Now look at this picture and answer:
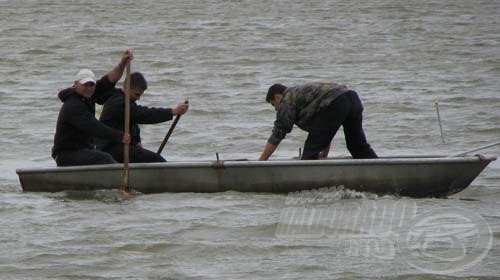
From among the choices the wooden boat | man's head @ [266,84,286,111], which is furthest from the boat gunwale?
man's head @ [266,84,286,111]

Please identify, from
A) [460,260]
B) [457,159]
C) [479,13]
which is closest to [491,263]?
[460,260]

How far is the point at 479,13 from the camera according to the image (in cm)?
3738

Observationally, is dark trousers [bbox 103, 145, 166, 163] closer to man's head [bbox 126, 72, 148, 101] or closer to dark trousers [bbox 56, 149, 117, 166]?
dark trousers [bbox 56, 149, 117, 166]

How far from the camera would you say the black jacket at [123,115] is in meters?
14.1

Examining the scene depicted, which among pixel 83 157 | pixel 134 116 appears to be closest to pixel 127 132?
pixel 134 116

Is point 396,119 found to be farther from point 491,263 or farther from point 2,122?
point 491,263

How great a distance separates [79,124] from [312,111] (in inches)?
86.6

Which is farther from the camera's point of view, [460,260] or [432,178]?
[432,178]

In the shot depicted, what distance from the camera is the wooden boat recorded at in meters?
13.4

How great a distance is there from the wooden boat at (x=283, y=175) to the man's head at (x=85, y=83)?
2.36 feet

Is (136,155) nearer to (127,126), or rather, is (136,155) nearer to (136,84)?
(127,126)

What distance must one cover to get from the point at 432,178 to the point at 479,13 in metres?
24.5

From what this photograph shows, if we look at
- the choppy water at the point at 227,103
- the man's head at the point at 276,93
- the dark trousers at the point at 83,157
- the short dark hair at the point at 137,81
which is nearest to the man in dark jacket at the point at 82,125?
the dark trousers at the point at 83,157

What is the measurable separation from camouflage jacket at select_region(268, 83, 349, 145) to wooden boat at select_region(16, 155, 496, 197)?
1.10 ft
